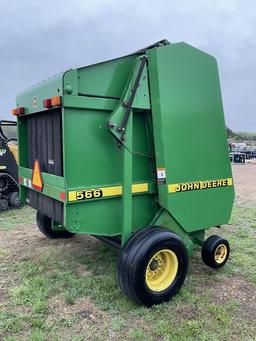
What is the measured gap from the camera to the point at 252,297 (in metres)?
3.33

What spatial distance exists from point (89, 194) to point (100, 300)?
3.20 ft

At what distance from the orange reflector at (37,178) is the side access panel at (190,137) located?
4.00ft

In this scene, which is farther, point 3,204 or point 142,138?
point 3,204

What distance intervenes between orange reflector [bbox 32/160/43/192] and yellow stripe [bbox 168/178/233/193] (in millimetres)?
1320

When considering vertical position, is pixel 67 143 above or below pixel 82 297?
above

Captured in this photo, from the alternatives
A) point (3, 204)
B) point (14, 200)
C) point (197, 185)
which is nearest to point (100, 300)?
point (197, 185)

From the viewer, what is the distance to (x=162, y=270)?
334cm

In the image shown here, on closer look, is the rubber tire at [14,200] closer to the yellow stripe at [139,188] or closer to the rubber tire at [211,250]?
the yellow stripe at [139,188]

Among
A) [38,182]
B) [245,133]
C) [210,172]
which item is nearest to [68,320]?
[38,182]

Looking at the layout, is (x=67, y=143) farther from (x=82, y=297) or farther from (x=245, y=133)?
(x=245, y=133)

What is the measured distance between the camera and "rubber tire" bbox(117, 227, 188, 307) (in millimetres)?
2980

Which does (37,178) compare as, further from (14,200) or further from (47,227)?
(14,200)

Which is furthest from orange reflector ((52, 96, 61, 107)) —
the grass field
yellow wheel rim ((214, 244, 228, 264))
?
yellow wheel rim ((214, 244, 228, 264))

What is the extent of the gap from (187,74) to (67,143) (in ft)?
4.81
